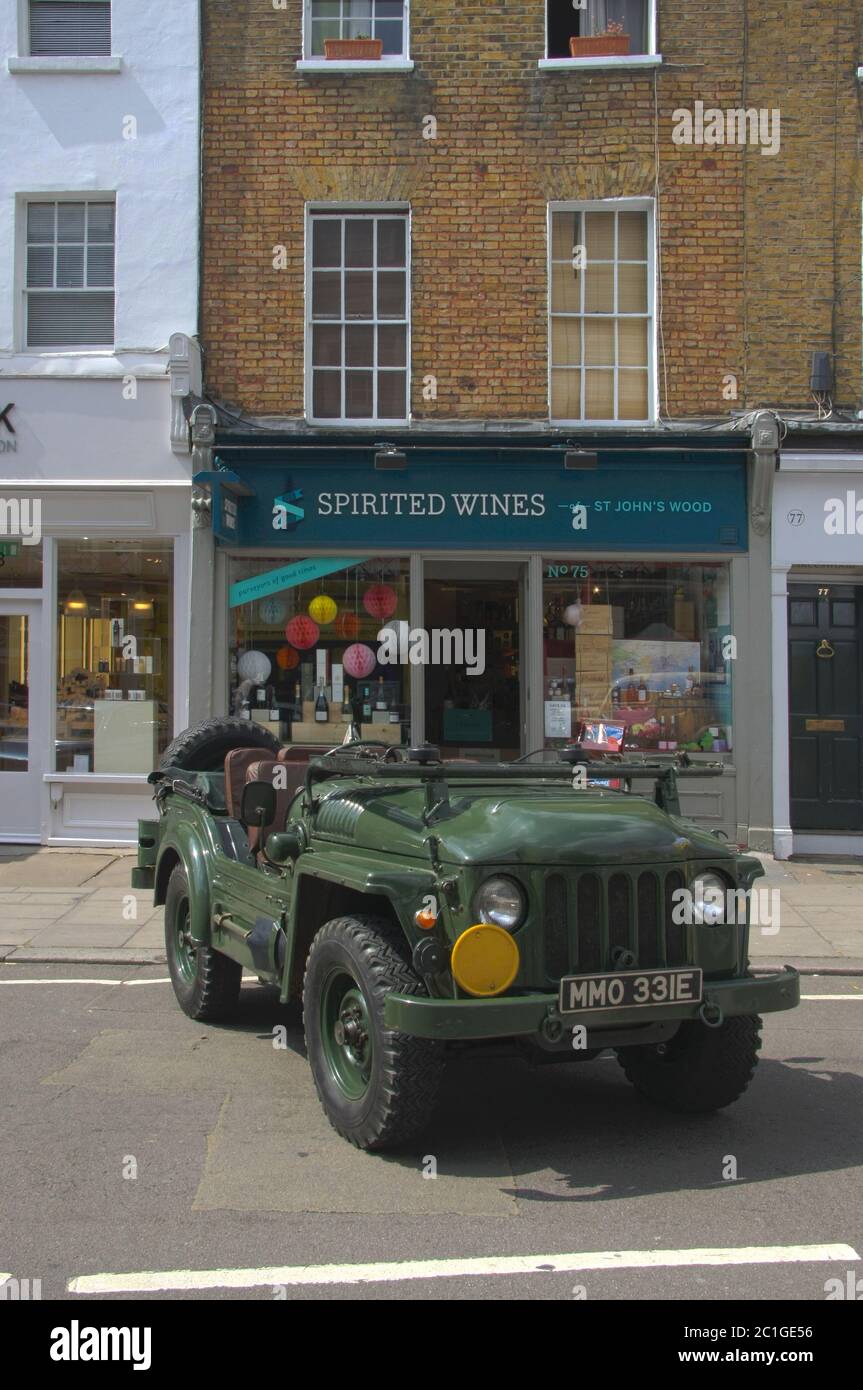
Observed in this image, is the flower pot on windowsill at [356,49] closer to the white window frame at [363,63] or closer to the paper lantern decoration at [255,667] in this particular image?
the white window frame at [363,63]

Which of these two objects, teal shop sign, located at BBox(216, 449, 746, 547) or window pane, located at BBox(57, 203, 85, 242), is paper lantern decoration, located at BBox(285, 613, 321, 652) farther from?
window pane, located at BBox(57, 203, 85, 242)

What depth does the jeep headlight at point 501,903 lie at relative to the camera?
4523 millimetres

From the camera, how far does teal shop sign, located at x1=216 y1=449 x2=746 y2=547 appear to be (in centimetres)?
1219

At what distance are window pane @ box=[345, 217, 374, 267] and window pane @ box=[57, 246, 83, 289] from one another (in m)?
2.76

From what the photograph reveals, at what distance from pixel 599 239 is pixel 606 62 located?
1.67 meters

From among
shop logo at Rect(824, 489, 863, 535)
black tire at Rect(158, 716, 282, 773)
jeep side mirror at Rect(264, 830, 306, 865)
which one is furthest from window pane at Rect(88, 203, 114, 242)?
jeep side mirror at Rect(264, 830, 306, 865)

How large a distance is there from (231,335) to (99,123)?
257cm

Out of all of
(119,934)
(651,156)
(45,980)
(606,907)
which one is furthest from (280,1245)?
(651,156)

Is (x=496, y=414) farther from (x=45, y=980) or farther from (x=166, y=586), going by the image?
(x=45, y=980)

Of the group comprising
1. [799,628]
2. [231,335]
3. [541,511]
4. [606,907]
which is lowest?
[606,907]

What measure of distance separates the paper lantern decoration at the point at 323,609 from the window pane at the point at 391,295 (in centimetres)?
296

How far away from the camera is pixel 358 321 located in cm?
1259

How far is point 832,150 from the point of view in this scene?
12281 millimetres

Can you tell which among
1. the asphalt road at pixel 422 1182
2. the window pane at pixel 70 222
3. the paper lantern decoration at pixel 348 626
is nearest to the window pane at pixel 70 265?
the window pane at pixel 70 222
